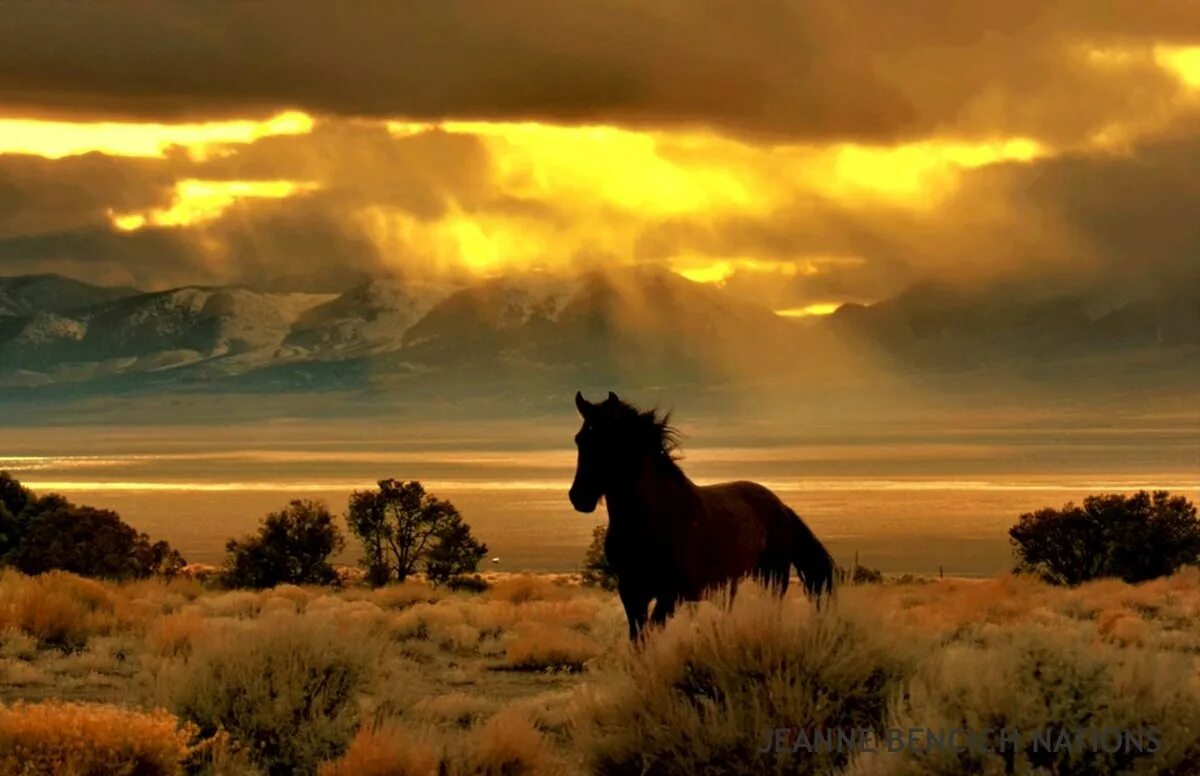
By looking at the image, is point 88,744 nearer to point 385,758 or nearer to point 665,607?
point 385,758

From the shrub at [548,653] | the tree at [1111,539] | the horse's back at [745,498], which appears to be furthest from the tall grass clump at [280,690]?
the tree at [1111,539]

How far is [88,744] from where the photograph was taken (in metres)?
11.4

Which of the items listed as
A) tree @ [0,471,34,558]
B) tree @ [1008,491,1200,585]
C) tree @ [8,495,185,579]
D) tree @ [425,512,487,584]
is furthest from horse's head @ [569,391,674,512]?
tree @ [425,512,487,584]

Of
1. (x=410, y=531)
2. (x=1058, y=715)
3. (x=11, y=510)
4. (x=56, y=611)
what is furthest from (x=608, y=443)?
(x=410, y=531)

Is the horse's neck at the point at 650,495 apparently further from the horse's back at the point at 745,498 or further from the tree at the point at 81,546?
the tree at the point at 81,546

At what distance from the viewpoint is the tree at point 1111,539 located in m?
52.6

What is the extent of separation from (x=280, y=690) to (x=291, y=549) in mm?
39889

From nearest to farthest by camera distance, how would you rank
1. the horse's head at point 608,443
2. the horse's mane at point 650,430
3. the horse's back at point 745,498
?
the horse's head at point 608,443 → the horse's mane at point 650,430 → the horse's back at point 745,498

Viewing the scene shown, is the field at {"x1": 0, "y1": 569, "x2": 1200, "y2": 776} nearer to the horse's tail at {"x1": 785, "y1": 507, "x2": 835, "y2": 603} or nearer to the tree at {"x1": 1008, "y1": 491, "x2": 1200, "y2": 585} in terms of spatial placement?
the horse's tail at {"x1": 785, "y1": 507, "x2": 835, "y2": 603}

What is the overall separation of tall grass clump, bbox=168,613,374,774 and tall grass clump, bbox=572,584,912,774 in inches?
86.2

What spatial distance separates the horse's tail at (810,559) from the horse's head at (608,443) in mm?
2711

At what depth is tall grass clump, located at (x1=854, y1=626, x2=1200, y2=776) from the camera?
9711 mm

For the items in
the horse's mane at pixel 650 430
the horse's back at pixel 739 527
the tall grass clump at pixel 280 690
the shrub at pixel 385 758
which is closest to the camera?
the shrub at pixel 385 758

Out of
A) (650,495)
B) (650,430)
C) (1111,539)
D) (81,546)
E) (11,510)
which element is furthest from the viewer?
(1111,539)
